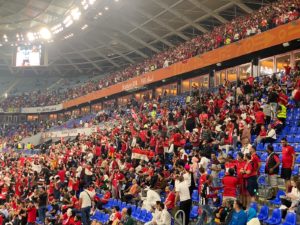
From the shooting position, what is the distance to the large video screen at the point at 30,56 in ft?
127

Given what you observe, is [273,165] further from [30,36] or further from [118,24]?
[30,36]

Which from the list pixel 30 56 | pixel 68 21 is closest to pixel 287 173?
pixel 68 21

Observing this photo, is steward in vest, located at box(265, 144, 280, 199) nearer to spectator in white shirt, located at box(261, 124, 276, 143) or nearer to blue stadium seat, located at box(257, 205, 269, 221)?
blue stadium seat, located at box(257, 205, 269, 221)

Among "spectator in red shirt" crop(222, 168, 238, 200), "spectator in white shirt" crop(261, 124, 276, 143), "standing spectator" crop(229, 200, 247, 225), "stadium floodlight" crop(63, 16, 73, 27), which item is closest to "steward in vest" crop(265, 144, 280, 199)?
"spectator in red shirt" crop(222, 168, 238, 200)

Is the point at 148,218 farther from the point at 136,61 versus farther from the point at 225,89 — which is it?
the point at 136,61

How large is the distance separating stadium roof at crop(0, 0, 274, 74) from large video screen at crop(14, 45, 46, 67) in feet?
7.05

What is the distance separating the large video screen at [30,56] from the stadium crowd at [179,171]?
771 inches

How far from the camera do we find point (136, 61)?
44.3 metres

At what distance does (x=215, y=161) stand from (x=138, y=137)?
677 centimetres

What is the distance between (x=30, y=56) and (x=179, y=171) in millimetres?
31632

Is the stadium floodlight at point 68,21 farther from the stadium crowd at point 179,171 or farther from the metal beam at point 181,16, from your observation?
the stadium crowd at point 179,171

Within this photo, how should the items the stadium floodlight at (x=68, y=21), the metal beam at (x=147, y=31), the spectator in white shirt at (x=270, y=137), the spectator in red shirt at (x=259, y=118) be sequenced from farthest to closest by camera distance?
the stadium floodlight at (x=68, y=21) → the metal beam at (x=147, y=31) → the spectator in red shirt at (x=259, y=118) → the spectator in white shirt at (x=270, y=137)

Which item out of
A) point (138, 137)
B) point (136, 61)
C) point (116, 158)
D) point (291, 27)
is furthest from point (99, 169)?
point (136, 61)

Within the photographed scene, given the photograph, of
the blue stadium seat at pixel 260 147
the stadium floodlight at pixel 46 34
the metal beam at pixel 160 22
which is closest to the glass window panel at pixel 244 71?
the metal beam at pixel 160 22
